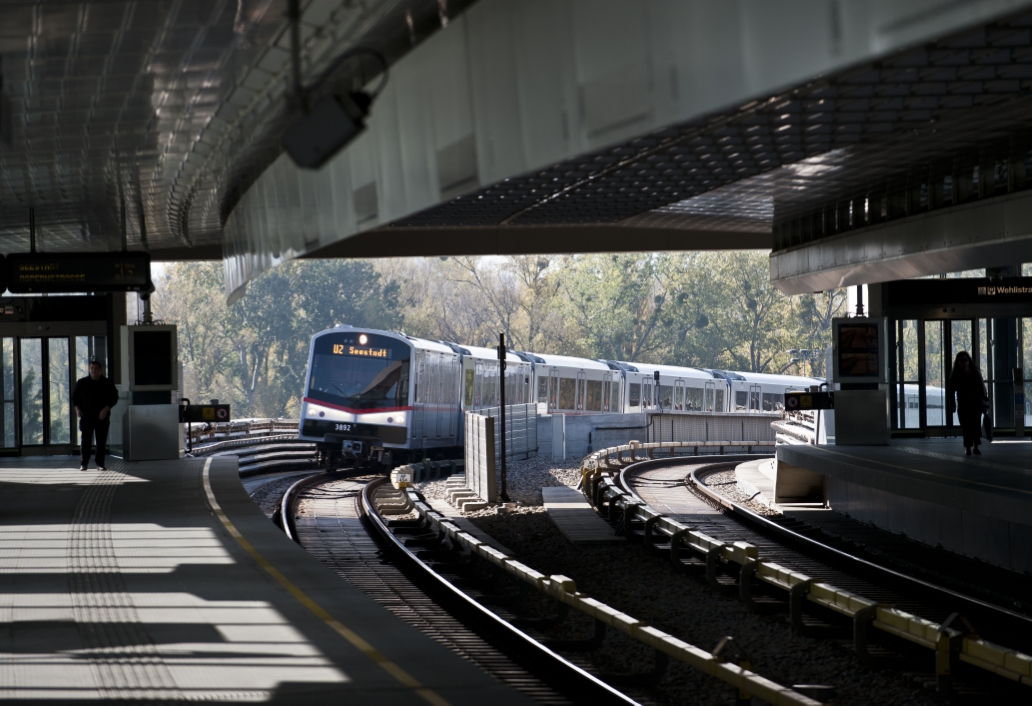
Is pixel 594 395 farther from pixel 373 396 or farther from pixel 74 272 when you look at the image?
pixel 74 272

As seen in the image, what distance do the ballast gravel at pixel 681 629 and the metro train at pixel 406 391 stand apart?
9832 mm

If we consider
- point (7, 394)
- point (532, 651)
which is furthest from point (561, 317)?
point (532, 651)

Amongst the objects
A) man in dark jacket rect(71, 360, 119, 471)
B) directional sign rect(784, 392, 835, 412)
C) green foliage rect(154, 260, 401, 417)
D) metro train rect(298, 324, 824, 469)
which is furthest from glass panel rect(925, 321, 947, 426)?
green foliage rect(154, 260, 401, 417)

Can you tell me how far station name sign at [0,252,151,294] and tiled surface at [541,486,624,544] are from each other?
6.40 metres

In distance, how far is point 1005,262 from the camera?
1422 centimetres

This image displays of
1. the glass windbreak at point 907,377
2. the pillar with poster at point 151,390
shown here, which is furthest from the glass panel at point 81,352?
the glass windbreak at point 907,377

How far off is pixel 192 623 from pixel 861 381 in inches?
493

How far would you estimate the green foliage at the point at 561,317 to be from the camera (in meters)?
68.9

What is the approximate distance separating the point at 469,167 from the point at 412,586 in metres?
5.11

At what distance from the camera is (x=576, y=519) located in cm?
1496

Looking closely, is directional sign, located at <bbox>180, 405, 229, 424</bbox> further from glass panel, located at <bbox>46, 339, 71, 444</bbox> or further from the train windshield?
the train windshield

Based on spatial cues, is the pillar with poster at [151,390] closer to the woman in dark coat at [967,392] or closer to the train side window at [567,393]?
the woman in dark coat at [967,392]

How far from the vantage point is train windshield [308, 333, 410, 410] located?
81.4 ft

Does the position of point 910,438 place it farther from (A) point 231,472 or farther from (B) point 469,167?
(B) point 469,167
